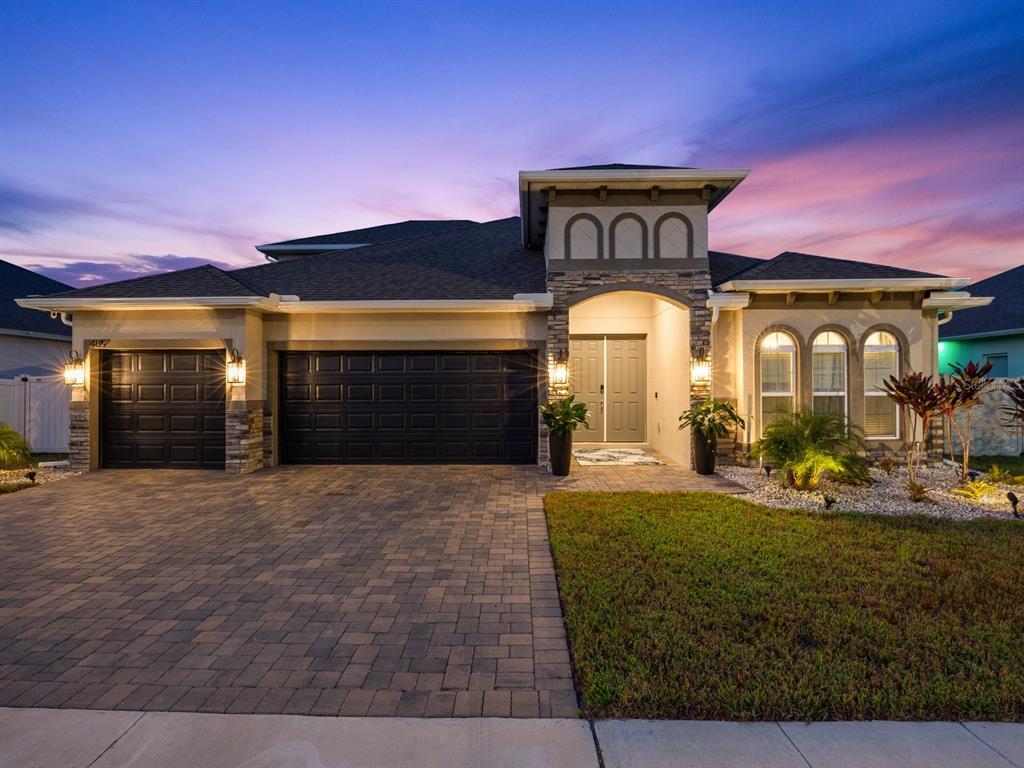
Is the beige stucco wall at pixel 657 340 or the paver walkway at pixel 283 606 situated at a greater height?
the beige stucco wall at pixel 657 340

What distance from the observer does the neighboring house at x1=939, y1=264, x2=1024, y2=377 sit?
16062 millimetres

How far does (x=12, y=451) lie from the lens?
9.55 meters

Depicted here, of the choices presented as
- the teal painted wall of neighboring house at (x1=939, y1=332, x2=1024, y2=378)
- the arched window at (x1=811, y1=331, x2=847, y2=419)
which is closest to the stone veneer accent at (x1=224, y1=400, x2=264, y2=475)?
the arched window at (x1=811, y1=331, x2=847, y2=419)

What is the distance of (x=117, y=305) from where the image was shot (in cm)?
967

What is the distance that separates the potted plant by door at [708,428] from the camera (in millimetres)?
9672

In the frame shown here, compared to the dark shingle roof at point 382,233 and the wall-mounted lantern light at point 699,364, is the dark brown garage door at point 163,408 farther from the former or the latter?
the wall-mounted lantern light at point 699,364

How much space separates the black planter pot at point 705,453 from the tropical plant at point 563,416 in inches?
84.6

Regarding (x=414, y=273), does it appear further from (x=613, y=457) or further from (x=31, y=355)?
(x=31, y=355)

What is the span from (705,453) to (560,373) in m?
3.03

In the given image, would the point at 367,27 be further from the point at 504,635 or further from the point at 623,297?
the point at 504,635

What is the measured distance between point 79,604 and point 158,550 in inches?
55.3

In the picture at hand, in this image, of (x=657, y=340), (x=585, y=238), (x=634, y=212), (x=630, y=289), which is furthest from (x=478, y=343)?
(x=657, y=340)

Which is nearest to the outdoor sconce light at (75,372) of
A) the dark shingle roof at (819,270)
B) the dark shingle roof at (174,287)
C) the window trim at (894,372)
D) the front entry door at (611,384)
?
the dark shingle roof at (174,287)

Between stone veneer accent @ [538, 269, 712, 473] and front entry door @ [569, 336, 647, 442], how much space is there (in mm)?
2666
